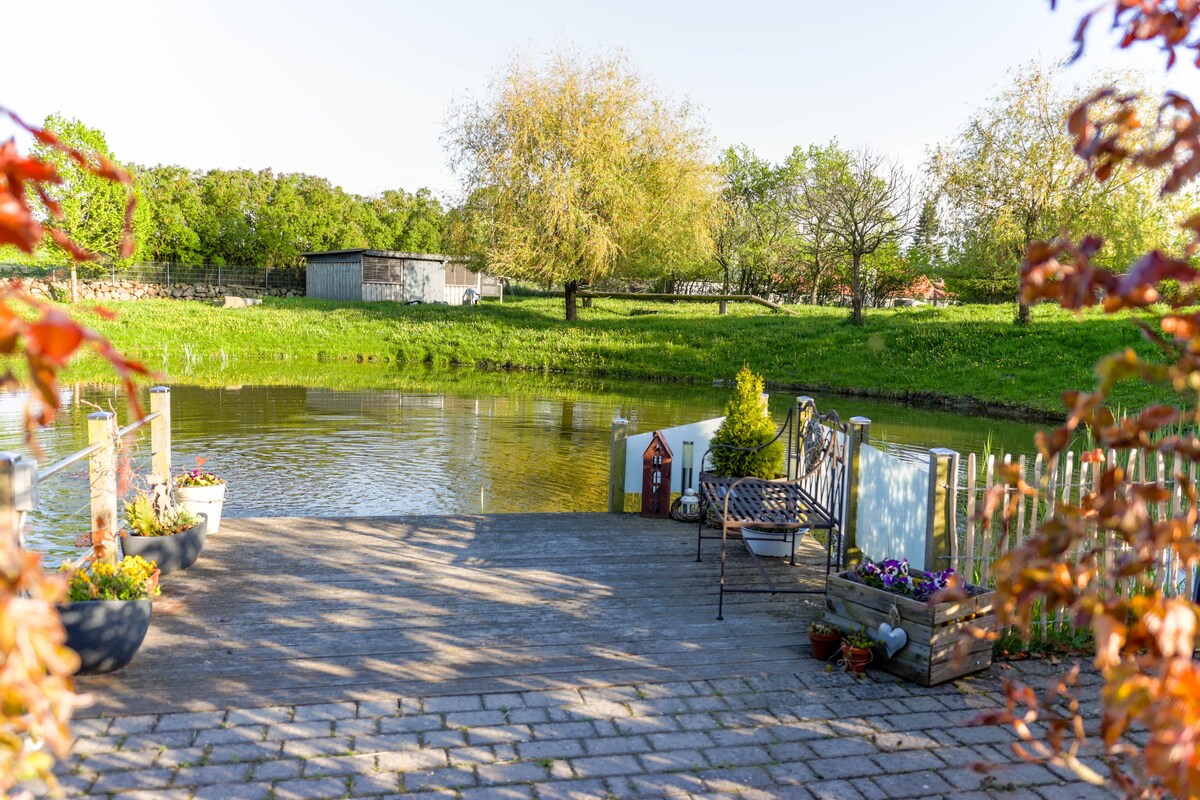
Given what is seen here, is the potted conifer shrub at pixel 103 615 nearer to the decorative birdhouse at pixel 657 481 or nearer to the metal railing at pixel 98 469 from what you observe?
the metal railing at pixel 98 469

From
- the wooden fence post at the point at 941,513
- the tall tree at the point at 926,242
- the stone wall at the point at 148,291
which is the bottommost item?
the wooden fence post at the point at 941,513

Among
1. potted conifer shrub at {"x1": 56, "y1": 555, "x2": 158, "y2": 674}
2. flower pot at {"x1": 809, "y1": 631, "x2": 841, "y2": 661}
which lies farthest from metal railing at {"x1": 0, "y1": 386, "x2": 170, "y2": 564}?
flower pot at {"x1": 809, "y1": 631, "x2": 841, "y2": 661}

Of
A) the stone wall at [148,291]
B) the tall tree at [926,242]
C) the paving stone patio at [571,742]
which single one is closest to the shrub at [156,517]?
the paving stone patio at [571,742]

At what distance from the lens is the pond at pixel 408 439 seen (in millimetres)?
10578

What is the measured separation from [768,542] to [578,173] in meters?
27.4

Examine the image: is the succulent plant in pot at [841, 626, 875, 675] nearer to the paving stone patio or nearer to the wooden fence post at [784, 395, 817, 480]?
the paving stone patio

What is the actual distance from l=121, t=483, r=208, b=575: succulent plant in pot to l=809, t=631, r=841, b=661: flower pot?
4101 mm

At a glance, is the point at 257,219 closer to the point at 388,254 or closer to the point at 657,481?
the point at 388,254

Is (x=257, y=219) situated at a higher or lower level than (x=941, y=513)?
higher

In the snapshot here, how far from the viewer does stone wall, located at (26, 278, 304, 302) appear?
3841cm

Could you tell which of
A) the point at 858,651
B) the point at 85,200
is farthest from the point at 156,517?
the point at 85,200

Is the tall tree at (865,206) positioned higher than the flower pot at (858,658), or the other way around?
the tall tree at (865,206)

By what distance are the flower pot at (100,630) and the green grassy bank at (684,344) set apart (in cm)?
2046

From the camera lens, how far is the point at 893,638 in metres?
4.57
